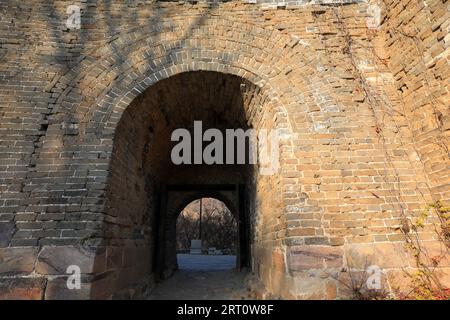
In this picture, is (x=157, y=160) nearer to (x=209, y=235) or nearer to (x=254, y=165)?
(x=254, y=165)

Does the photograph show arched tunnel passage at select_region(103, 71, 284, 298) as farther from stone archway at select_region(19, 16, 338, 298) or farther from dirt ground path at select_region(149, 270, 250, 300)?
dirt ground path at select_region(149, 270, 250, 300)

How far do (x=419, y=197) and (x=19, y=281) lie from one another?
15.0ft

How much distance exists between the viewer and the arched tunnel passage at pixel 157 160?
390 centimetres

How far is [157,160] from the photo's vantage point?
5.79 m

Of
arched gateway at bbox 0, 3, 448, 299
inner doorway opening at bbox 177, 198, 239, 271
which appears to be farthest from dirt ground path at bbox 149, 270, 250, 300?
inner doorway opening at bbox 177, 198, 239, 271

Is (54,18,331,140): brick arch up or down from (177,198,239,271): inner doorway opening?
up

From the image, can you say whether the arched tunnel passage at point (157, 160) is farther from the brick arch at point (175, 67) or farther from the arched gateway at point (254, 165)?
the brick arch at point (175, 67)

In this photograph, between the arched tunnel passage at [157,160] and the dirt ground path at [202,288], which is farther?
the dirt ground path at [202,288]

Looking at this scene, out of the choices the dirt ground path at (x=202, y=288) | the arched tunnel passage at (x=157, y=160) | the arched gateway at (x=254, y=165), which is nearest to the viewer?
the arched gateway at (x=254, y=165)

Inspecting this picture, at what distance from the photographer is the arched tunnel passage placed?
12.8 feet

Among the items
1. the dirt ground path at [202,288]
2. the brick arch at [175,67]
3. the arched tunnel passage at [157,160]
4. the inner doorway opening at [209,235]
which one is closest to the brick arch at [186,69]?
the brick arch at [175,67]

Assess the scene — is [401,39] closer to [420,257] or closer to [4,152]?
[420,257]

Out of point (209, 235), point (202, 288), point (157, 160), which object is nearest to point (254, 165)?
point (157, 160)

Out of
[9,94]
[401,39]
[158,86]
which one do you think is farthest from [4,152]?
[401,39]
